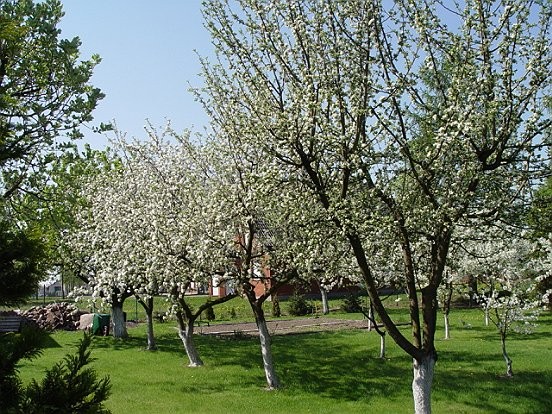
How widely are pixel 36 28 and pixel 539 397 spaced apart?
13996mm

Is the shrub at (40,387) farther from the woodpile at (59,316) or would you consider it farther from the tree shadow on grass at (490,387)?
the woodpile at (59,316)

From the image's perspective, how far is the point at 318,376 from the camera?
1711 centimetres

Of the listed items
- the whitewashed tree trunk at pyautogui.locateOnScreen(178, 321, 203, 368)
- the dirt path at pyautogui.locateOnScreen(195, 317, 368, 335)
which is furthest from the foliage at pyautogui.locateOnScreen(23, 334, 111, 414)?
the dirt path at pyautogui.locateOnScreen(195, 317, 368, 335)

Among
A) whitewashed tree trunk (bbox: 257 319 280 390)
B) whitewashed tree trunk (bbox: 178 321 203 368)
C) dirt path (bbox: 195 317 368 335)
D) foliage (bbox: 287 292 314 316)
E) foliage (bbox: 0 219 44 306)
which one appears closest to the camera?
foliage (bbox: 0 219 44 306)

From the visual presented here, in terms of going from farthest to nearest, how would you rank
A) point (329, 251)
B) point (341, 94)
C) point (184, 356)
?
point (184, 356) < point (329, 251) < point (341, 94)

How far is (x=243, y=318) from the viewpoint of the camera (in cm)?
3569

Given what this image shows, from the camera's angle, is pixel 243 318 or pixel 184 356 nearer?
pixel 184 356

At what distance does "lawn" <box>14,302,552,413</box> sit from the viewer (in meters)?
13.8

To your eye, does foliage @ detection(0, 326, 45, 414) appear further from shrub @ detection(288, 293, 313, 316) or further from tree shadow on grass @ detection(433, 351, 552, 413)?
shrub @ detection(288, 293, 313, 316)

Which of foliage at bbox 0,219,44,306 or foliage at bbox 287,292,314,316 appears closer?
foliage at bbox 0,219,44,306

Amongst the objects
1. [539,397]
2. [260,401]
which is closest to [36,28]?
[260,401]

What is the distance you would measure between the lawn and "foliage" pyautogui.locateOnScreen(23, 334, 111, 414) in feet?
17.9

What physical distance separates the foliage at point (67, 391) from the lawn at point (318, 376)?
17.9ft

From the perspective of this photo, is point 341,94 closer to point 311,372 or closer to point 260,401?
point 260,401
